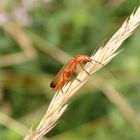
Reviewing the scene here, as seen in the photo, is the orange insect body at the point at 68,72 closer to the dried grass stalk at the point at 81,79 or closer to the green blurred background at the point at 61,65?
the dried grass stalk at the point at 81,79

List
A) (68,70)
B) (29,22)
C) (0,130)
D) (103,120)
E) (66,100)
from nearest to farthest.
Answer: (66,100)
(68,70)
(0,130)
(103,120)
(29,22)

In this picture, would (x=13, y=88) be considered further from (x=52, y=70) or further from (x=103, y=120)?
(x=103, y=120)

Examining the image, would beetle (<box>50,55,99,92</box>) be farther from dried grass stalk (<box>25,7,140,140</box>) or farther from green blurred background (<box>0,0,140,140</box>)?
green blurred background (<box>0,0,140,140</box>)

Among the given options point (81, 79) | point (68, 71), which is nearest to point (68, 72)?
point (68, 71)

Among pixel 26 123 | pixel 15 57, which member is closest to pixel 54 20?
pixel 15 57

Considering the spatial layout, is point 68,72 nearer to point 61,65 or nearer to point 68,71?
point 68,71

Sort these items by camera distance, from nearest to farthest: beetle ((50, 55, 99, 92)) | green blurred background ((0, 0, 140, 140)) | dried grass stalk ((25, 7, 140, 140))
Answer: dried grass stalk ((25, 7, 140, 140))
beetle ((50, 55, 99, 92))
green blurred background ((0, 0, 140, 140))

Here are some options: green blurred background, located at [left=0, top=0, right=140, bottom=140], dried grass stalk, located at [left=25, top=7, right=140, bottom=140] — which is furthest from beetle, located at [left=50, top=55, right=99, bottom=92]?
green blurred background, located at [left=0, top=0, right=140, bottom=140]
